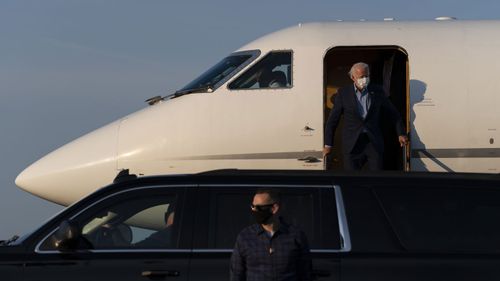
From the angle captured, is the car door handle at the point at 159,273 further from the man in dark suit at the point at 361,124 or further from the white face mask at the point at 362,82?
the white face mask at the point at 362,82

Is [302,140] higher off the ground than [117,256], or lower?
higher

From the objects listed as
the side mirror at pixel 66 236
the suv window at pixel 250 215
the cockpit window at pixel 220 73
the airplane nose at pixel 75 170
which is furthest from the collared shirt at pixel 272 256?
the cockpit window at pixel 220 73

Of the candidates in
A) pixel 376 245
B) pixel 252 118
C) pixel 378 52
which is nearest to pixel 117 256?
pixel 376 245

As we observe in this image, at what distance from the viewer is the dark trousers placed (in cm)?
1050

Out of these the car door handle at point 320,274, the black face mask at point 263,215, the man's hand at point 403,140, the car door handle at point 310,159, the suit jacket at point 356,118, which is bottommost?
the car door handle at point 320,274

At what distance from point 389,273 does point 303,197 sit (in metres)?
0.89

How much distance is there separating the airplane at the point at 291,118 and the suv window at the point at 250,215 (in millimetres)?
3803

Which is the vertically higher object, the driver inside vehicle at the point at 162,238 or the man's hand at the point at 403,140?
the man's hand at the point at 403,140

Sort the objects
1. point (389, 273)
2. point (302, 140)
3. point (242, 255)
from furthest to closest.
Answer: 1. point (302, 140)
2. point (389, 273)
3. point (242, 255)

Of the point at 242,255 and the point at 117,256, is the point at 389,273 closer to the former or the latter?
the point at 242,255

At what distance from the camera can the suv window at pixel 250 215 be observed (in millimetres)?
6789

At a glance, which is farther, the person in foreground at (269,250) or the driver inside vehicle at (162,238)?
the driver inside vehicle at (162,238)

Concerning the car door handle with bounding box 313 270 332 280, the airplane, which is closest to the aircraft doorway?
the airplane

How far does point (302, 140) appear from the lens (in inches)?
423
